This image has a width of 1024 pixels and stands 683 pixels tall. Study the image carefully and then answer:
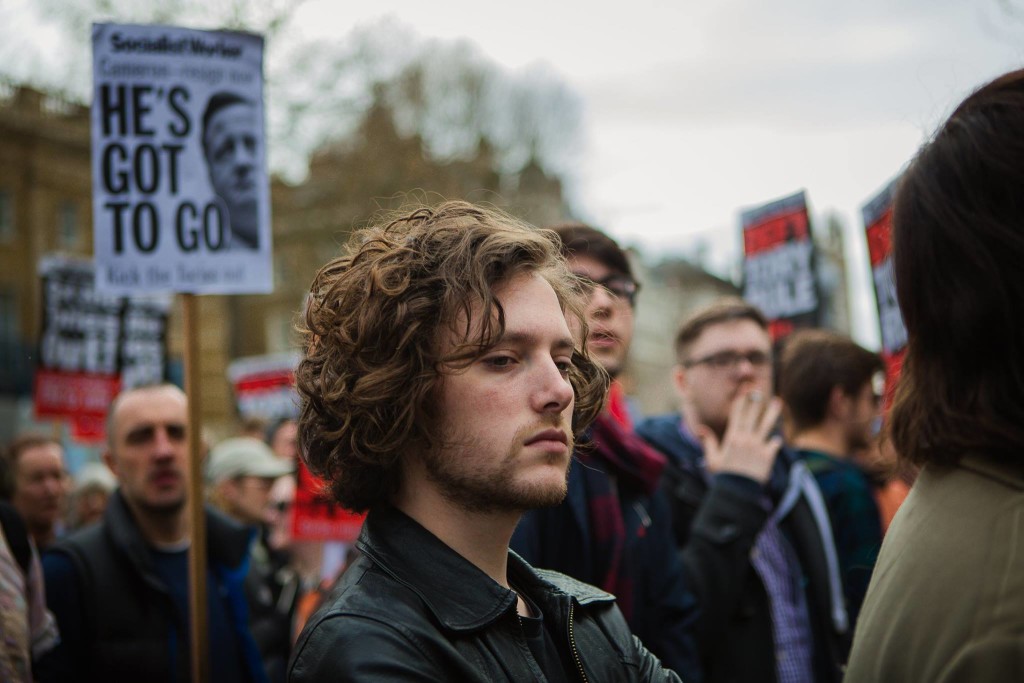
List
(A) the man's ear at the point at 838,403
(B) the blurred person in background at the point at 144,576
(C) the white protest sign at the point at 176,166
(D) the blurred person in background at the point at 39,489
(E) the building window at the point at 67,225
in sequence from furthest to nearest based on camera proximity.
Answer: (E) the building window at the point at 67,225 → (D) the blurred person in background at the point at 39,489 → (A) the man's ear at the point at 838,403 → (C) the white protest sign at the point at 176,166 → (B) the blurred person in background at the point at 144,576

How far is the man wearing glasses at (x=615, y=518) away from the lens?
10.2ft

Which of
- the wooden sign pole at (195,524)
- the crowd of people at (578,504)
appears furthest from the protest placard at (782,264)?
the wooden sign pole at (195,524)

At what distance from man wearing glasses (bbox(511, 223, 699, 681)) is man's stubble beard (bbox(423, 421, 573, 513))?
2.96 feet

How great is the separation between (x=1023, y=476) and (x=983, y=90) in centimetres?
65

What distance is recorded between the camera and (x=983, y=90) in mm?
1686

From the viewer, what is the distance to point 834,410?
502 centimetres

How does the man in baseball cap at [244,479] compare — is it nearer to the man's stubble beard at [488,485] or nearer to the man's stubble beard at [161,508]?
the man's stubble beard at [161,508]

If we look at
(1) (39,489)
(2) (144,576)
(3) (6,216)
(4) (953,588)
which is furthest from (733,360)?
(3) (6,216)

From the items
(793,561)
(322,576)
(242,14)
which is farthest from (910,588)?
(242,14)

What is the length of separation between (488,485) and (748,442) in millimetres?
2118

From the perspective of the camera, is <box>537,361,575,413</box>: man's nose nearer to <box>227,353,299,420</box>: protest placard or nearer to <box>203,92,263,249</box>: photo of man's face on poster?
<box>203,92,263,249</box>: photo of man's face on poster

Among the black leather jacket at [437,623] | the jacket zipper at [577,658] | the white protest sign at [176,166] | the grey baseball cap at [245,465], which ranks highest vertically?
the white protest sign at [176,166]

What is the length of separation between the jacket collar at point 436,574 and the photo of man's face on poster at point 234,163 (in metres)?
2.67

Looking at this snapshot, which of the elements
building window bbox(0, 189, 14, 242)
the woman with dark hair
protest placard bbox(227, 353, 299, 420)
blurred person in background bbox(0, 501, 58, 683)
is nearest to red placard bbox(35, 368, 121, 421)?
protest placard bbox(227, 353, 299, 420)
